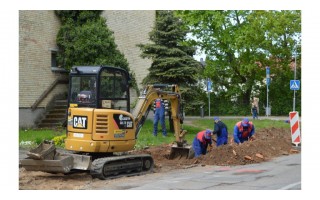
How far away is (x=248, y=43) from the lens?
22.4 m

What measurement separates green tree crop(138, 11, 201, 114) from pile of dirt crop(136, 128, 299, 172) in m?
5.06

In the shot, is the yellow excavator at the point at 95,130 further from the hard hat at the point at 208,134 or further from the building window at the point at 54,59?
the building window at the point at 54,59

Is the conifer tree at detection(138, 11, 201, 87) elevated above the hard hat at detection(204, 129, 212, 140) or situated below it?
above

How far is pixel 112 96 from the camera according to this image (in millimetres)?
12273

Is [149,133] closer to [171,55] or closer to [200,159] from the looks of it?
[171,55]

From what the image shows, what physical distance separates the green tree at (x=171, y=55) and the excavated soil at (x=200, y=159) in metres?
4.51

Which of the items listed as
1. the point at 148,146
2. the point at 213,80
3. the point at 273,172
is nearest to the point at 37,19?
the point at 148,146

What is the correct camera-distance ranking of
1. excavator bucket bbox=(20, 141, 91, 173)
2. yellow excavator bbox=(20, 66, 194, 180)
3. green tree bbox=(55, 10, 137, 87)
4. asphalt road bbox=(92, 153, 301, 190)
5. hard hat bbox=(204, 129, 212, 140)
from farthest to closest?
green tree bbox=(55, 10, 137, 87) < hard hat bbox=(204, 129, 212, 140) < yellow excavator bbox=(20, 66, 194, 180) < excavator bucket bbox=(20, 141, 91, 173) < asphalt road bbox=(92, 153, 301, 190)

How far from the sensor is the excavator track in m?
11.7

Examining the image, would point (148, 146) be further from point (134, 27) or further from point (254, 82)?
point (134, 27)

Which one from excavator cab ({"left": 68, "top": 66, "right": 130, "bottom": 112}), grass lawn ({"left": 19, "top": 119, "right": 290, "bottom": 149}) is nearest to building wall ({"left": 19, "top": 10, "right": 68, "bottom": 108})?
grass lawn ({"left": 19, "top": 119, "right": 290, "bottom": 149})

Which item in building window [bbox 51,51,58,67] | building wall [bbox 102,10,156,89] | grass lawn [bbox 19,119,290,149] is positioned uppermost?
building wall [bbox 102,10,156,89]

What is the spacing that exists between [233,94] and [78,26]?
28.1 feet

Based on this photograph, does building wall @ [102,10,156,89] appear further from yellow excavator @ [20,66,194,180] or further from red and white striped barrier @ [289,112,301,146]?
yellow excavator @ [20,66,194,180]
